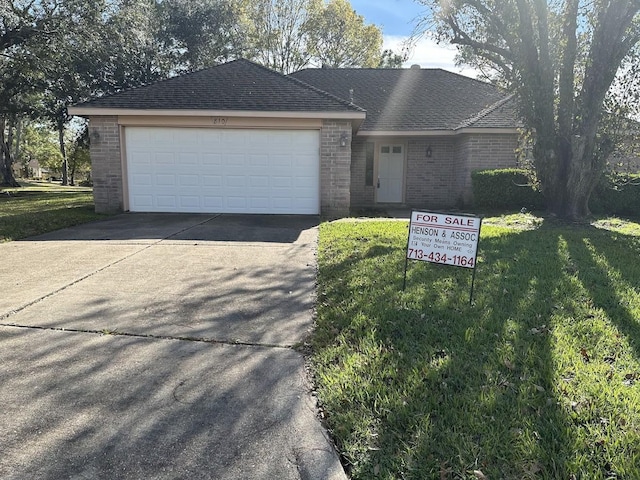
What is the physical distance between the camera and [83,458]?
220 centimetres

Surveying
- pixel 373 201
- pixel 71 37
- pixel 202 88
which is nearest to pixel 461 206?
pixel 373 201

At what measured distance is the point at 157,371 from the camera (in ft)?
10.2

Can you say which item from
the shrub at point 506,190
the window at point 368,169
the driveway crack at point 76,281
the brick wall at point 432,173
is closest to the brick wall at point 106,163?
the driveway crack at point 76,281

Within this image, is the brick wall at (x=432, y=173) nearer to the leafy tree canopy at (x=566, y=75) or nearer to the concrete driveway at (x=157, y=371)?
the leafy tree canopy at (x=566, y=75)

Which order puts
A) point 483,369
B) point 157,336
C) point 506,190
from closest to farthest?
1. point 483,369
2. point 157,336
3. point 506,190

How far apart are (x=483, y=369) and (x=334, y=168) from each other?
28.7 feet

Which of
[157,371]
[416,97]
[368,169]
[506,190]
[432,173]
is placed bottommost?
[157,371]

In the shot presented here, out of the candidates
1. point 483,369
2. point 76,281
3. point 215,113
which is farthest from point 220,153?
point 483,369

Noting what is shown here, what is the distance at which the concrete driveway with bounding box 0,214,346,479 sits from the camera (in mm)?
2230

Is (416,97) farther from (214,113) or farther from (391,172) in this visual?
(214,113)

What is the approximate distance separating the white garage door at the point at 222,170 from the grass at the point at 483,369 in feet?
20.2

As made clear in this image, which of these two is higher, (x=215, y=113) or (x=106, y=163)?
(x=215, y=113)

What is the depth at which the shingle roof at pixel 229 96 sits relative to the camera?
432 inches

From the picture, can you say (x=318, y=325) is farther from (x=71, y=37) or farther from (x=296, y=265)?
(x=71, y=37)
